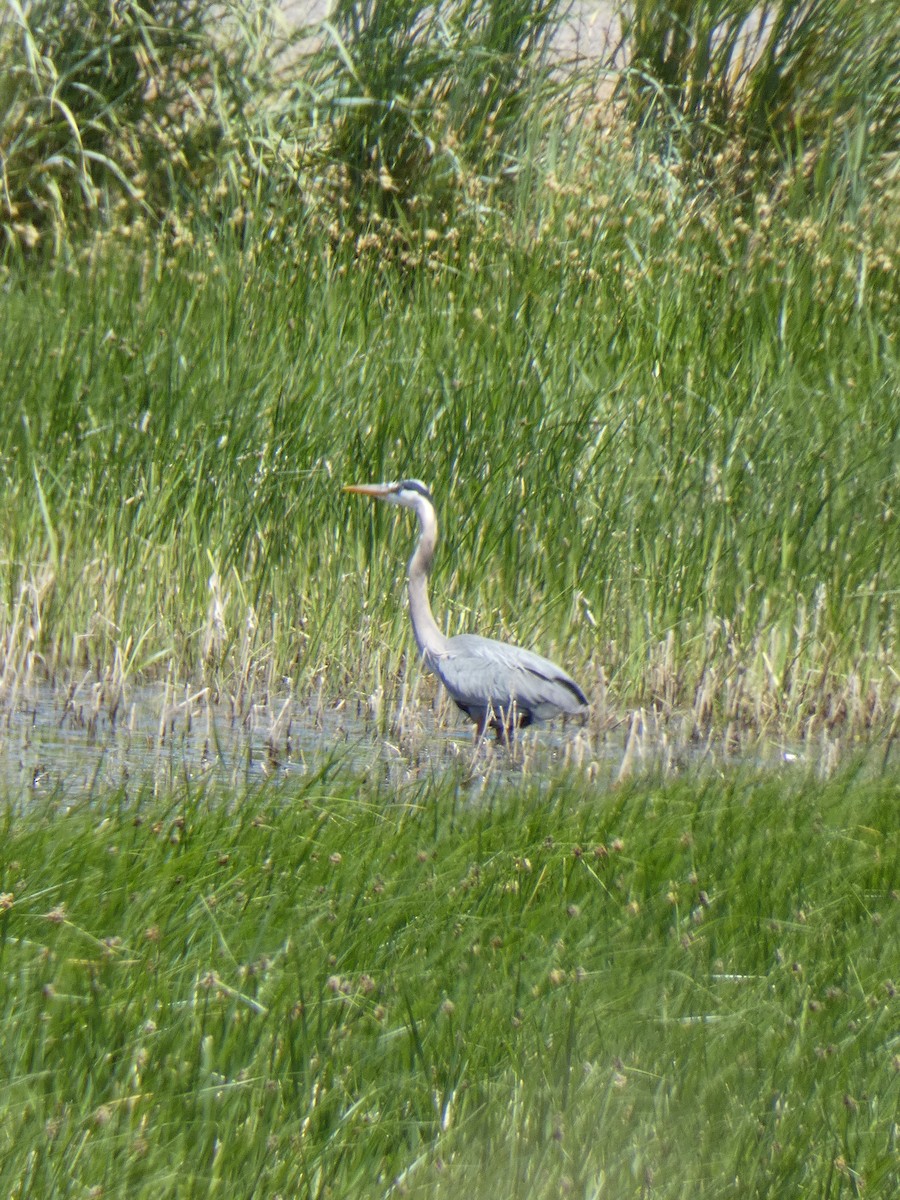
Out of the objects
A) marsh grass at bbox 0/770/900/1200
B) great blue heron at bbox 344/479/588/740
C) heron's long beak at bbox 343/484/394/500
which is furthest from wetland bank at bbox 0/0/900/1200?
heron's long beak at bbox 343/484/394/500

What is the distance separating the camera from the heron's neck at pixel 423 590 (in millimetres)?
5398

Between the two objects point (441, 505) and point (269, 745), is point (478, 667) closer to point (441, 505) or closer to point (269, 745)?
point (269, 745)

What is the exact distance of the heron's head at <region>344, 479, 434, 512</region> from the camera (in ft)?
17.9

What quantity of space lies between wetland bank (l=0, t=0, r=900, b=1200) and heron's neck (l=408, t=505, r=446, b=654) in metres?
0.22

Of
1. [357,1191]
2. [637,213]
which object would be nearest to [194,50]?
[637,213]

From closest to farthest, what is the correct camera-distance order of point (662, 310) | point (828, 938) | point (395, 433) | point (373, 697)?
point (828, 938), point (373, 697), point (395, 433), point (662, 310)

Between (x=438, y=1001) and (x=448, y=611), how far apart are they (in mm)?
3095

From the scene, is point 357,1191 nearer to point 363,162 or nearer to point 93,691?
point 93,691

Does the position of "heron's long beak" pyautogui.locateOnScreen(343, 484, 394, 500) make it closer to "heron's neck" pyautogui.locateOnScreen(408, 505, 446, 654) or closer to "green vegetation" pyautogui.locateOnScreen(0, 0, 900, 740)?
"heron's neck" pyautogui.locateOnScreen(408, 505, 446, 654)

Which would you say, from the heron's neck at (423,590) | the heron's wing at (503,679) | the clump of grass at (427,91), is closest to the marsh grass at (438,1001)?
the heron's wing at (503,679)

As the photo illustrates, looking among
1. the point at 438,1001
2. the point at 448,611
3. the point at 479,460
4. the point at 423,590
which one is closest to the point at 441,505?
the point at 479,460

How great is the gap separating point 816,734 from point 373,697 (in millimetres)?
1463

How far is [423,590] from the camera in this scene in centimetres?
Answer: 550

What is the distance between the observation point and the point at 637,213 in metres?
7.60
